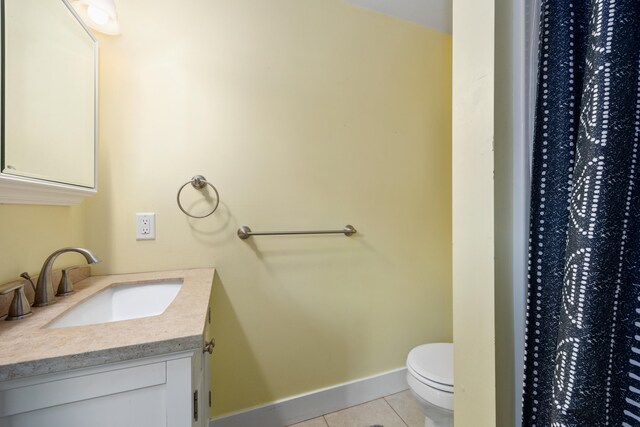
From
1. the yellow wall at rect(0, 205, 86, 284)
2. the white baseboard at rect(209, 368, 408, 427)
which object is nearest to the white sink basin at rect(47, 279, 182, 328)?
the yellow wall at rect(0, 205, 86, 284)

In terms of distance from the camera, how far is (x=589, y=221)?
33 centimetres

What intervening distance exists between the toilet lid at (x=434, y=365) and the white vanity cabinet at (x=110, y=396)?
36.0 inches

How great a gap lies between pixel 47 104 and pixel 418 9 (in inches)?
72.4

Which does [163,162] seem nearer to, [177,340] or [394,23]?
[177,340]

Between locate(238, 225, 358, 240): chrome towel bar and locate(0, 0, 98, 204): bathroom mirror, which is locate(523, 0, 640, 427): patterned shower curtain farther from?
locate(0, 0, 98, 204): bathroom mirror

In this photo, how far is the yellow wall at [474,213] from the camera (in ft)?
1.65

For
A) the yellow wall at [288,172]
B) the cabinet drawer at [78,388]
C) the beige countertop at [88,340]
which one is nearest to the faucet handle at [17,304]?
the beige countertop at [88,340]

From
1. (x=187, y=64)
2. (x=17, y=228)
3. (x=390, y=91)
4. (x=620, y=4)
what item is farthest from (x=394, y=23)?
(x=17, y=228)

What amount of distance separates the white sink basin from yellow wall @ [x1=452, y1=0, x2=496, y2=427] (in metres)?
1.00

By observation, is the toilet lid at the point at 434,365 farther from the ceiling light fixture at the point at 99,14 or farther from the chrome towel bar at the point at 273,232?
the ceiling light fixture at the point at 99,14

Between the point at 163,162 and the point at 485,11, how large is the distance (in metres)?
1.25

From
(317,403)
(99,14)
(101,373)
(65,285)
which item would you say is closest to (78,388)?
(101,373)

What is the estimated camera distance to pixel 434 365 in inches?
43.9

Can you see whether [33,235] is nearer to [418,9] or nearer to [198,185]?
[198,185]
